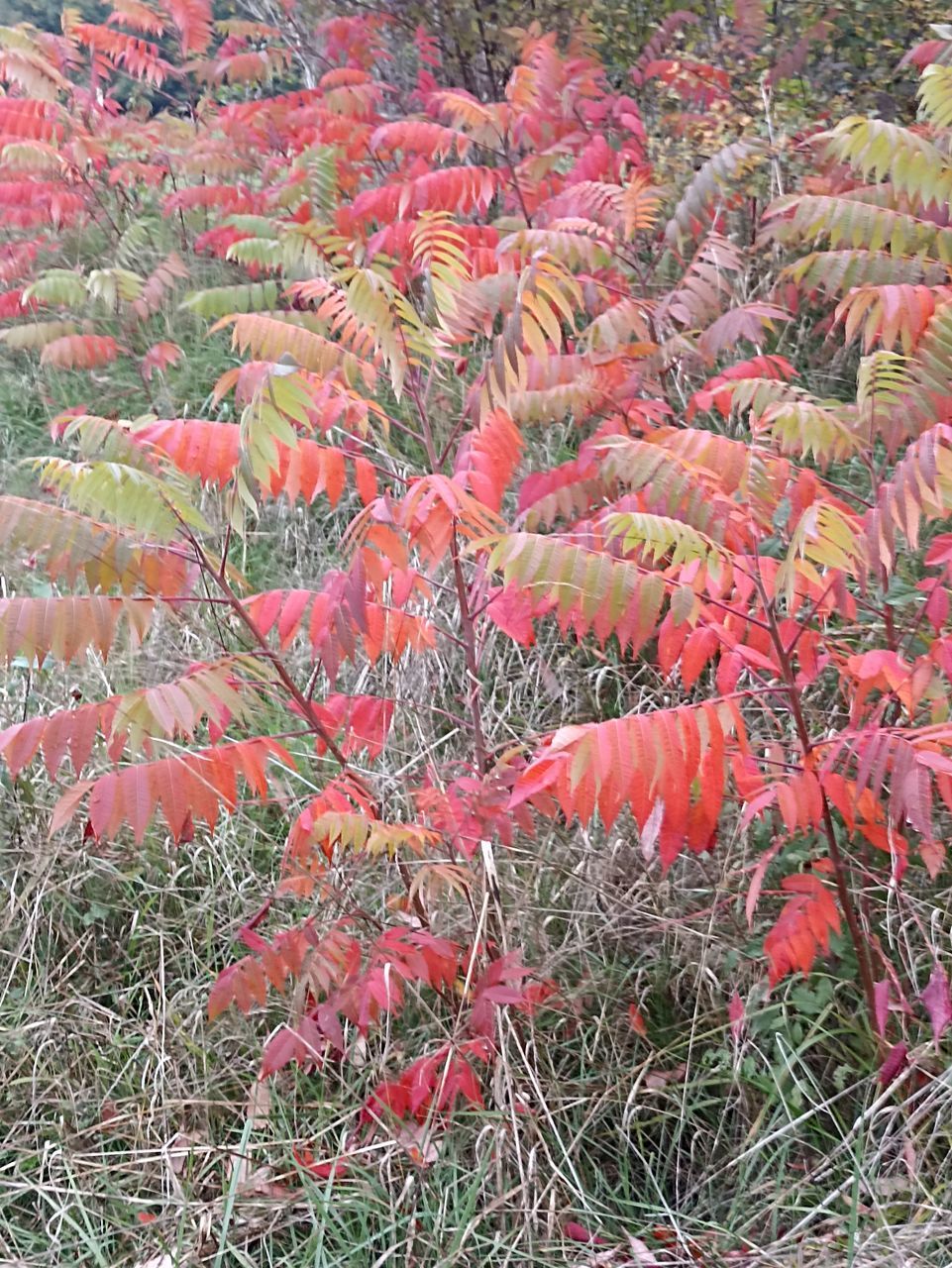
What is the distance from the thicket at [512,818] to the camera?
210 cm

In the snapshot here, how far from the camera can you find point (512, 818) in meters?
2.65

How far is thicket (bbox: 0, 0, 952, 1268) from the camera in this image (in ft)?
6.88

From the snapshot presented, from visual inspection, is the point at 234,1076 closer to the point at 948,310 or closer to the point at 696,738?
the point at 696,738

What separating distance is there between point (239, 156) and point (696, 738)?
18.1ft

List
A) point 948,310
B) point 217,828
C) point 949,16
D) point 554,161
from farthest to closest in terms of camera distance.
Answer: point 554,161 < point 949,16 < point 217,828 < point 948,310

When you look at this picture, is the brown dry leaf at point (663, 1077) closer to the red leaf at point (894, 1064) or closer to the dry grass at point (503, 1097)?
the dry grass at point (503, 1097)

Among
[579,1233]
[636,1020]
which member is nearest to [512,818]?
[636,1020]

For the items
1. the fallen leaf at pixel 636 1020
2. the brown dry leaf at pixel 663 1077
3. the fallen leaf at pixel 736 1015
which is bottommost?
the brown dry leaf at pixel 663 1077

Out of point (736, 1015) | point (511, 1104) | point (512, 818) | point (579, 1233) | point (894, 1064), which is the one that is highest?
point (512, 818)

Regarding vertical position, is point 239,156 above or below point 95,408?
above

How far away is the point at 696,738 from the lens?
191cm

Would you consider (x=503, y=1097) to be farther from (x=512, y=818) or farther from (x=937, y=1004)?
(x=937, y=1004)

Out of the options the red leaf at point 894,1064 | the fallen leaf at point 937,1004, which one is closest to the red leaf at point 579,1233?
the red leaf at point 894,1064

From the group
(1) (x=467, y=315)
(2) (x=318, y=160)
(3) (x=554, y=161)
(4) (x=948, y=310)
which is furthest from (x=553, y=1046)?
(2) (x=318, y=160)
